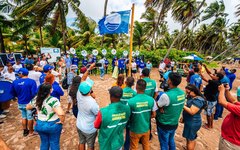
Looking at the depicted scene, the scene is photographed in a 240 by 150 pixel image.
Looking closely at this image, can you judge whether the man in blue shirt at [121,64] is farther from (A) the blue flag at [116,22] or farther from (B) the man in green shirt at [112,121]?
(B) the man in green shirt at [112,121]

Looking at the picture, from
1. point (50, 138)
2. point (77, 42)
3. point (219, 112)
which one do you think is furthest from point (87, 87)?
point (77, 42)

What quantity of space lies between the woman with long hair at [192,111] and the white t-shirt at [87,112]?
187 cm

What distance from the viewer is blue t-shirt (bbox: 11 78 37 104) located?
4.09 meters

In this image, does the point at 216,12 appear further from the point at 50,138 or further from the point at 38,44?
A: the point at 50,138

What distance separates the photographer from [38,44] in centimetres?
2550

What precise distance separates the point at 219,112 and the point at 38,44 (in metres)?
26.2

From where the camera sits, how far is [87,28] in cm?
2383

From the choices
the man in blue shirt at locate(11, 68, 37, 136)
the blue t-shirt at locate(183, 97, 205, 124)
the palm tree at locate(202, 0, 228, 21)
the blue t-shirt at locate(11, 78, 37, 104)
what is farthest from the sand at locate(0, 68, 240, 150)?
the palm tree at locate(202, 0, 228, 21)

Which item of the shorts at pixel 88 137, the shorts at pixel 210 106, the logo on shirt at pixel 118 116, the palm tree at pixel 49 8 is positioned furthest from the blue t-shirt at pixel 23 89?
the palm tree at pixel 49 8

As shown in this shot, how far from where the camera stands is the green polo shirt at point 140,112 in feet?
9.12

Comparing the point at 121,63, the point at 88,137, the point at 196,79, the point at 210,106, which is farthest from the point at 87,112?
the point at 121,63

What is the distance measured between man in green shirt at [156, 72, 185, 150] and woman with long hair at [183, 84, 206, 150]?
0.28 metres

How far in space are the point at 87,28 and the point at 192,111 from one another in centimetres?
2284

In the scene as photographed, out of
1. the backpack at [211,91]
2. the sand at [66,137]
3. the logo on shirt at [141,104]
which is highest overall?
the logo on shirt at [141,104]
